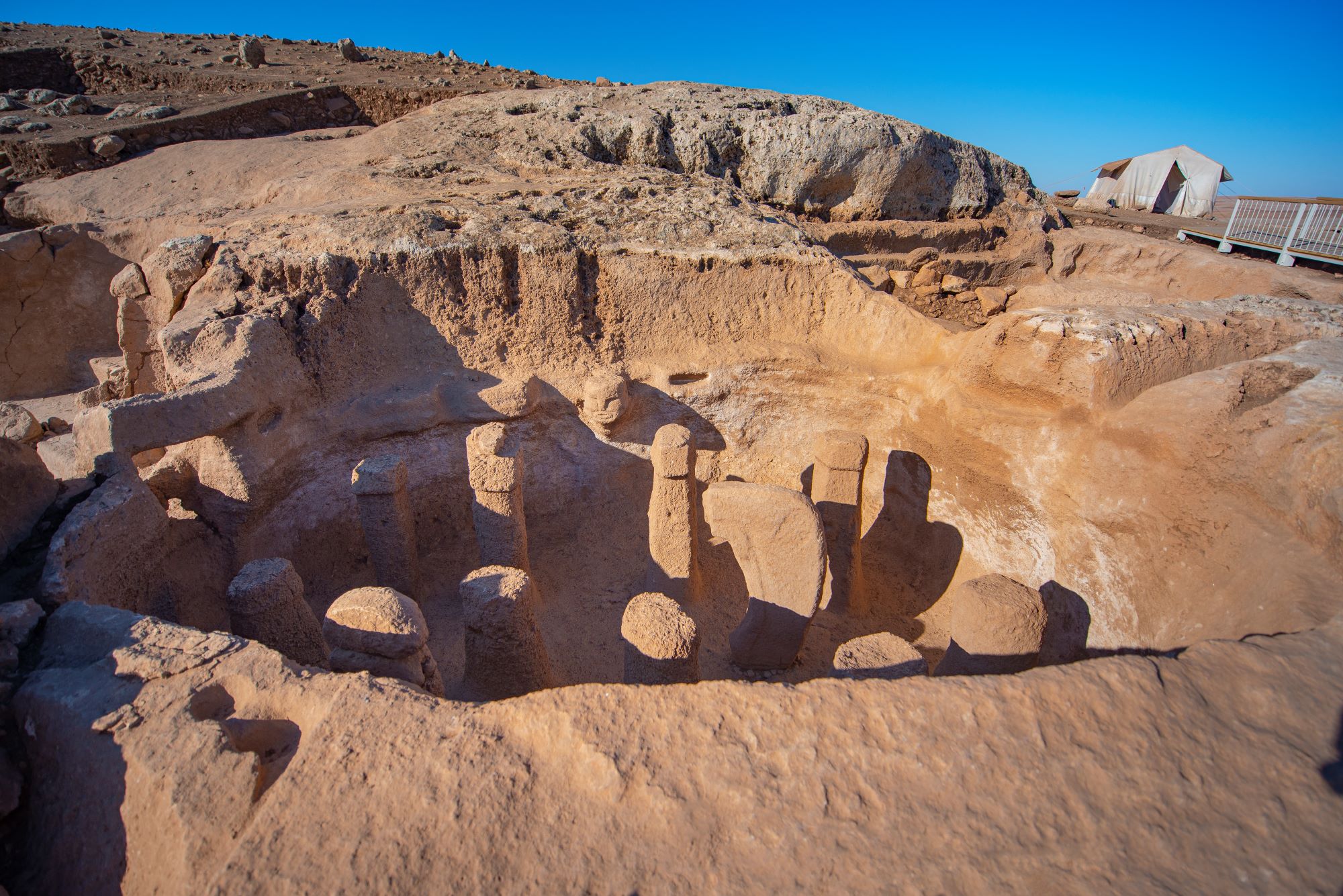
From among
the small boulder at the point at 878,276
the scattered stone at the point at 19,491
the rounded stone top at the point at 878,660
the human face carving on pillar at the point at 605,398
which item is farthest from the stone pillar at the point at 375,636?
the small boulder at the point at 878,276

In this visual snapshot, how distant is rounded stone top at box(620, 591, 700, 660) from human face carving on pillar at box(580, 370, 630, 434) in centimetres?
195

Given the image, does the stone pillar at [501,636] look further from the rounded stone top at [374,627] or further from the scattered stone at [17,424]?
the scattered stone at [17,424]

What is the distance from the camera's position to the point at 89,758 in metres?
1.93

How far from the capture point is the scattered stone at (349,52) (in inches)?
419

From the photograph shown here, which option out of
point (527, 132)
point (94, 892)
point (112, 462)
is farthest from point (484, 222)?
point (94, 892)

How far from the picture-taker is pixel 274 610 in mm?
3053

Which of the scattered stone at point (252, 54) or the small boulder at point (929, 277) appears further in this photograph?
the scattered stone at point (252, 54)

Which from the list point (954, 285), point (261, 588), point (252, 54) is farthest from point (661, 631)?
point (252, 54)

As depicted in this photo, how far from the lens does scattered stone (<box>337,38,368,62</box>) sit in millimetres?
10648

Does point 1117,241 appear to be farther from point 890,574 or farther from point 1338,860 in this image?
point 1338,860

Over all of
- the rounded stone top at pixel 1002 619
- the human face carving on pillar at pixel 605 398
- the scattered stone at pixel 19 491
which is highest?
the human face carving on pillar at pixel 605 398

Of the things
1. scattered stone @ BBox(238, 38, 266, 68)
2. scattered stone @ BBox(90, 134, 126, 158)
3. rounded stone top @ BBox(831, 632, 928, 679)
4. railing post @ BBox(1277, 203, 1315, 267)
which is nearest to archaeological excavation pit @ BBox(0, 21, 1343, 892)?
rounded stone top @ BBox(831, 632, 928, 679)

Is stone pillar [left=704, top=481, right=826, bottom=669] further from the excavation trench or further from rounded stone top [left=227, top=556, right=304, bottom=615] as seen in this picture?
rounded stone top [left=227, top=556, right=304, bottom=615]

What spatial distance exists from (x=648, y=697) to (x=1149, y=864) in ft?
4.55
